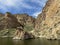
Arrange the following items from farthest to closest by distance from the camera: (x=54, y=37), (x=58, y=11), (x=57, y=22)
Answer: (x=58, y=11) → (x=57, y=22) → (x=54, y=37)

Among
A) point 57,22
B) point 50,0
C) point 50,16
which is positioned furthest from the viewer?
point 50,0

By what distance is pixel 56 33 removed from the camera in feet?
384

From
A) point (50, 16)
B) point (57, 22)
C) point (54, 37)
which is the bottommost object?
point (54, 37)

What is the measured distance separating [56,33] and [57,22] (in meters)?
15.4

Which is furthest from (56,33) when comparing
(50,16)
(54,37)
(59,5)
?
(50,16)

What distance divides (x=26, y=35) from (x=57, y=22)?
83.4 feet

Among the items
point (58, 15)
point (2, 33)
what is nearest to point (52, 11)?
point (58, 15)

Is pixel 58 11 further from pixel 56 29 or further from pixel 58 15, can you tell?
pixel 56 29

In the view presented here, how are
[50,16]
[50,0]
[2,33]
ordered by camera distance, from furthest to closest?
[2,33]
[50,0]
[50,16]

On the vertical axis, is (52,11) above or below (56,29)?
above

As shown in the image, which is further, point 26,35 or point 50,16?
point 50,16

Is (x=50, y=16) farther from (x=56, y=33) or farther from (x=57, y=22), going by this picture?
(x=56, y=33)

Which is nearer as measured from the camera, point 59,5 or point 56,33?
point 56,33

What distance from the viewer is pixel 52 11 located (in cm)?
16325
